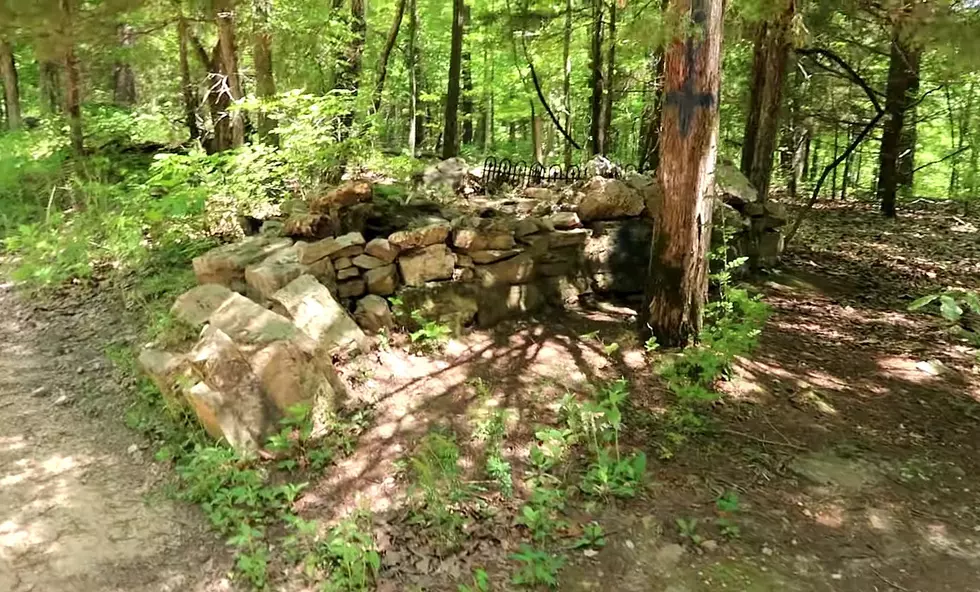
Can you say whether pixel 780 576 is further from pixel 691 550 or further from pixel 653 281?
pixel 653 281

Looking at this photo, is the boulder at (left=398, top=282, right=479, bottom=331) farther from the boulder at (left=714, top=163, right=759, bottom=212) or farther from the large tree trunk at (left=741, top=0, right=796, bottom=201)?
the large tree trunk at (left=741, top=0, right=796, bottom=201)

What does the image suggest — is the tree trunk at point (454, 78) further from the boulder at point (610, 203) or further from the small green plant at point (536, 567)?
the small green plant at point (536, 567)

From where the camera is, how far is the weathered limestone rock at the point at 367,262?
528 centimetres

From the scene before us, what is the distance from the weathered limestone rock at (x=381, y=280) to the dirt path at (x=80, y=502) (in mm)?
1923

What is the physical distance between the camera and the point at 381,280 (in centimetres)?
528

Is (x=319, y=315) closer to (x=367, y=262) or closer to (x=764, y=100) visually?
(x=367, y=262)

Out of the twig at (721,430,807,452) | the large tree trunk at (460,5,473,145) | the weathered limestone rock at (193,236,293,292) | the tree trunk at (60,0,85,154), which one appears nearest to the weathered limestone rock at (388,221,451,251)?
the weathered limestone rock at (193,236,293,292)

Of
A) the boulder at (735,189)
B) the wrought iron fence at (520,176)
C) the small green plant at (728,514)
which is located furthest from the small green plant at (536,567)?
the wrought iron fence at (520,176)

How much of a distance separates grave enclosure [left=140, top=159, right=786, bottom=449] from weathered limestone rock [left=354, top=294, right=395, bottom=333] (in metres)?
0.01

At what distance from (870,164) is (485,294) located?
1842 centimetres

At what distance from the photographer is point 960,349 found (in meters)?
5.46

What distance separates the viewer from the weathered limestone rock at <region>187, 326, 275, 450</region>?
404 cm

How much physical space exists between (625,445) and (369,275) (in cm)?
236

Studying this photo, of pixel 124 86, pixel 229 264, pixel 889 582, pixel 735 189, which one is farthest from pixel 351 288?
pixel 124 86
